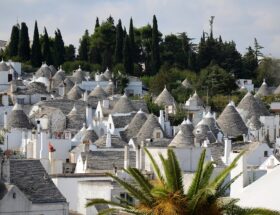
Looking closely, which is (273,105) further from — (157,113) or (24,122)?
(24,122)

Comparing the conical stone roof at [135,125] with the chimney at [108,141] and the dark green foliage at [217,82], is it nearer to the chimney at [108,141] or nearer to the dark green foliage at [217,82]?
the chimney at [108,141]

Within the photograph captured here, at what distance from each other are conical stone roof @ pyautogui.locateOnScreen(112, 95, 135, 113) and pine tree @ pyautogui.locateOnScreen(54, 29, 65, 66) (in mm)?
26998

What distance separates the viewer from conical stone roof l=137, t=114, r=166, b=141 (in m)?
63.1

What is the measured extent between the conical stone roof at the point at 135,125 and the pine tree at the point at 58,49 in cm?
3216

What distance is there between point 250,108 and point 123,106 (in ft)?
33.0

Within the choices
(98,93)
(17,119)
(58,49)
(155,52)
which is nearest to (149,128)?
(17,119)

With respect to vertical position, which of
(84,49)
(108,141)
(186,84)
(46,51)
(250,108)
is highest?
(84,49)

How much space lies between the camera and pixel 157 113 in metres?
76.4

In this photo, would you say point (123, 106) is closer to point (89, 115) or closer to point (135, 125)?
point (89, 115)

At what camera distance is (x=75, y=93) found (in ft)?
267

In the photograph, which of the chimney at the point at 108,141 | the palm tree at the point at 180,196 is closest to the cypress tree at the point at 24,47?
the chimney at the point at 108,141

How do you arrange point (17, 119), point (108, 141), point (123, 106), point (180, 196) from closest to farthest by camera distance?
1. point (180, 196)
2. point (108, 141)
3. point (17, 119)
4. point (123, 106)

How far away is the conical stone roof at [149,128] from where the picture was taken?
63.1 m

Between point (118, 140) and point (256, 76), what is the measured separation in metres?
50.2
